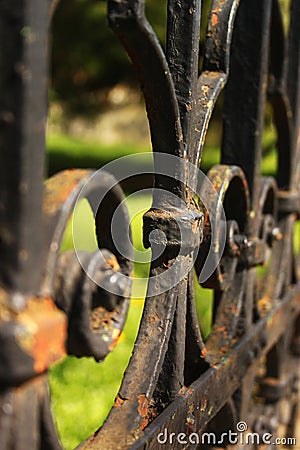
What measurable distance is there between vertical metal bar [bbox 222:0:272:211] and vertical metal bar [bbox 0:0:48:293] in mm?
904

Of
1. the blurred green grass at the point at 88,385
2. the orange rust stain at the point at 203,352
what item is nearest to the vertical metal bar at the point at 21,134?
the orange rust stain at the point at 203,352

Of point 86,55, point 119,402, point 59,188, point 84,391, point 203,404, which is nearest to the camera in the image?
point 59,188

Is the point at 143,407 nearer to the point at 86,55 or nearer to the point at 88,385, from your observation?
the point at 88,385

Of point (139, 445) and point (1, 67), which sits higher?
point (1, 67)

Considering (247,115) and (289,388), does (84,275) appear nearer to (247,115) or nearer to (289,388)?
(247,115)

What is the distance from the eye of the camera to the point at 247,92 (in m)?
1.50

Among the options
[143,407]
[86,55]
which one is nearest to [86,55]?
[86,55]

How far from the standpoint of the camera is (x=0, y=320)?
625 mm

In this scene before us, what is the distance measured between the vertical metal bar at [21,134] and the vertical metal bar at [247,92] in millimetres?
904

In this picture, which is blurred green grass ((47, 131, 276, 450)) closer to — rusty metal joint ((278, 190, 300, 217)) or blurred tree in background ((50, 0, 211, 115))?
rusty metal joint ((278, 190, 300, 217))

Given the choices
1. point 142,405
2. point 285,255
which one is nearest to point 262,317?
point 285,255

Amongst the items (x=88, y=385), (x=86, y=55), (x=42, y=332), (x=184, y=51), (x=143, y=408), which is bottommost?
(x=88, y=385)

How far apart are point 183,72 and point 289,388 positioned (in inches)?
63.1

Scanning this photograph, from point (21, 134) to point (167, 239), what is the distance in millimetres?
450
